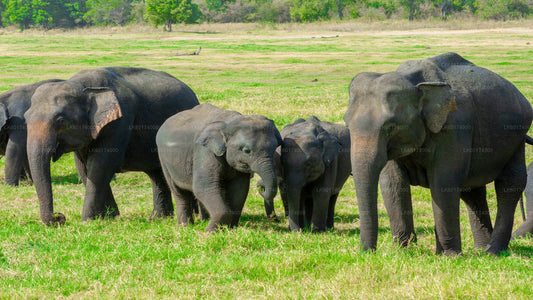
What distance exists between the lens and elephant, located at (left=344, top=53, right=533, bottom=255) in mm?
6582

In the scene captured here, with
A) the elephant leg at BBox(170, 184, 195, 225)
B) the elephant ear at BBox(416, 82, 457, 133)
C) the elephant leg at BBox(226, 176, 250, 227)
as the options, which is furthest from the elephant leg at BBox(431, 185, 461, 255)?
the elephant leg at BBox(170, 184, 195, 225)

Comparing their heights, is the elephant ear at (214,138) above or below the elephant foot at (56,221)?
above

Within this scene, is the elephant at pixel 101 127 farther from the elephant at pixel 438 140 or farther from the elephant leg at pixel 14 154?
the elephant at pixel 438 140

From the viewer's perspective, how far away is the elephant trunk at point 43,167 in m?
9.03

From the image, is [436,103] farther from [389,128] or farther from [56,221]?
[56,221]

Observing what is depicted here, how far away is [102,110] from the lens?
9734 millimetres

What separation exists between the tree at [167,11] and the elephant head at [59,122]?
2976 inches

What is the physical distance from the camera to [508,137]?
7750 mm

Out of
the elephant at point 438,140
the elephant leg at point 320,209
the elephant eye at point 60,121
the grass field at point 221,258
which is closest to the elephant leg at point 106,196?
the grass field at point 221,258

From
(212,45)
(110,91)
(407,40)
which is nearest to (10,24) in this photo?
(212,45)

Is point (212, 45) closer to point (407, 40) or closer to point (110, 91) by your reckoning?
point (407, 40)

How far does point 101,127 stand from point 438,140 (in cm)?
463

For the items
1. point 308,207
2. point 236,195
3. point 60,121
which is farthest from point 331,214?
point 60,121

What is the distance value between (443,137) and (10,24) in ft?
341
